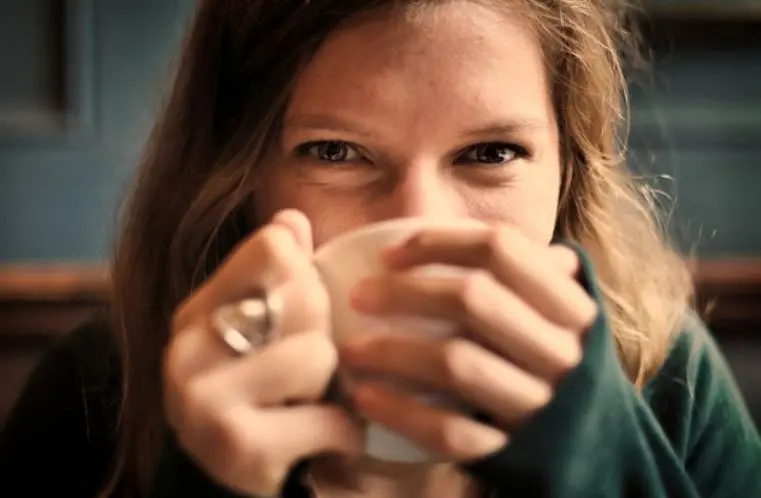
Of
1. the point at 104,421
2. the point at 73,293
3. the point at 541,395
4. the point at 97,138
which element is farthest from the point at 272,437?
the point at 97,138

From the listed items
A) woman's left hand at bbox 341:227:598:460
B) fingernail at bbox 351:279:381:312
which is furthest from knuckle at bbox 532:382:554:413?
fingernail at bbox 351:279:381:312

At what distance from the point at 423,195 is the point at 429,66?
0.30 ft

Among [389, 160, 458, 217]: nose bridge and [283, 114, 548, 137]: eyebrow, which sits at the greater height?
[283, 114, 548, 137]: eyebrow

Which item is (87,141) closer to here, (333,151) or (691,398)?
(333,151)

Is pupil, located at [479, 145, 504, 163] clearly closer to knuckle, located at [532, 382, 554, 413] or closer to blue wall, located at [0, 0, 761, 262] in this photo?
knuckle, located at [532, 382, 554, 413]

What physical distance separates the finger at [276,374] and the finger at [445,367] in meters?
0.02

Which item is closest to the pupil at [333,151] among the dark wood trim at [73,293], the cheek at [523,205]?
the cheek at [523,205]

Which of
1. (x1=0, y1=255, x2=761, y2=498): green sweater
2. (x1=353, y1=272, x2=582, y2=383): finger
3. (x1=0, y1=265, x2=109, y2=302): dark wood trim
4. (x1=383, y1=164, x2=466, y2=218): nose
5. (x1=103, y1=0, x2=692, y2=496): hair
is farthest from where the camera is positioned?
(x1=0, y1=265, x2=109, y2=302): dark wood trim

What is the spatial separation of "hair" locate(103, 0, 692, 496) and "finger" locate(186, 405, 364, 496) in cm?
29

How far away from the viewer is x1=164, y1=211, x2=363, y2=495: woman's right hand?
1.55 ft

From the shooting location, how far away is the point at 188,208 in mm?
809

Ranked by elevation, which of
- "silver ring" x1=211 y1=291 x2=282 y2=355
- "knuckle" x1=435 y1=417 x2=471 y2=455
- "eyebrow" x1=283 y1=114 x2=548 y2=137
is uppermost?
"eyebrow" x1=283 y1=114 x2=548 y2=137

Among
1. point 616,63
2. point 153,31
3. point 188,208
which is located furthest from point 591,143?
point 153,31

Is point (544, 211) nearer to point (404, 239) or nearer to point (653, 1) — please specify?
point (404, 239)
